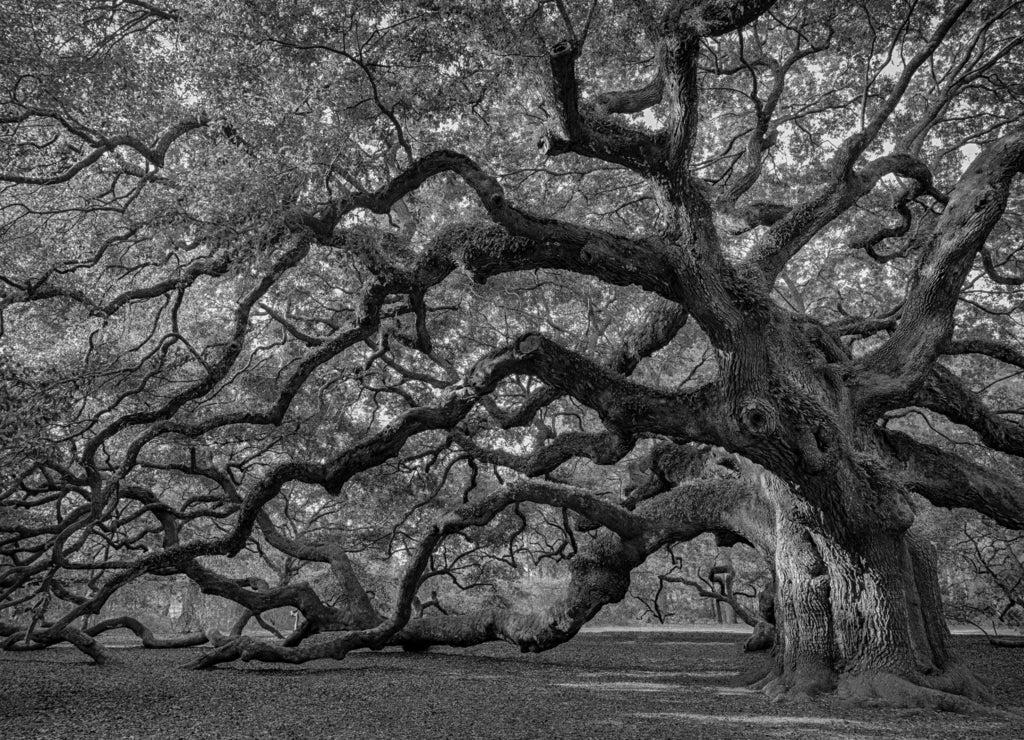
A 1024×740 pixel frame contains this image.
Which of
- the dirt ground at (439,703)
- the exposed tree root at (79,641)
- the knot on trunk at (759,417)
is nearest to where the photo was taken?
the dirt ground at (439,703)

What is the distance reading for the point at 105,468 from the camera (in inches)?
427

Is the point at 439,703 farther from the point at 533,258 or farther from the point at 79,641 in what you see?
the point at 79,641

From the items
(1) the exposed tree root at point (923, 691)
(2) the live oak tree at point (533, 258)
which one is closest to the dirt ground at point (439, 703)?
(1) the exposed tree root at point (923, 691)

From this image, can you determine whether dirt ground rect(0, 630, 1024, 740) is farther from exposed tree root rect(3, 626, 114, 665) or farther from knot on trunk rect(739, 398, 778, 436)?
knot on trunk rect(739, 398, 778, 436)

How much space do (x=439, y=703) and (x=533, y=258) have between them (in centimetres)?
424

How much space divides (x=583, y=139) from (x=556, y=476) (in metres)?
8.90

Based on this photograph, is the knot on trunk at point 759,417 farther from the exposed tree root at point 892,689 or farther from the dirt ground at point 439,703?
the exposed tree root at point 892,689

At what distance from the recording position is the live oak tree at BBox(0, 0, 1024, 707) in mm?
6266

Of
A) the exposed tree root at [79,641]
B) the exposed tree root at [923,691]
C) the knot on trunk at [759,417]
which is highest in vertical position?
the knot on trunk at [759,417]

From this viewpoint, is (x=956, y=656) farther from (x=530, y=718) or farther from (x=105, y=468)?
(x=105, y=468)

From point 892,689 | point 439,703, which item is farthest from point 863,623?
point 439,703

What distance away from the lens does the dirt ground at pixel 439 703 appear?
5.21 meters

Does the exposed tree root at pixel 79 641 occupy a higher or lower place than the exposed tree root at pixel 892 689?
higher

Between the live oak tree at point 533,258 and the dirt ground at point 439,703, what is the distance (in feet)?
2.07
